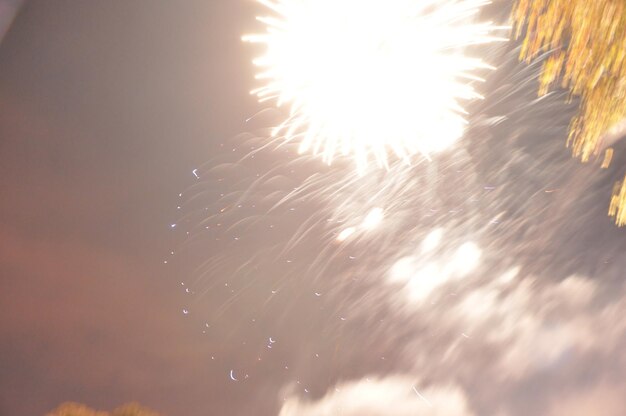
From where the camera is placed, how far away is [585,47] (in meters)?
2.74

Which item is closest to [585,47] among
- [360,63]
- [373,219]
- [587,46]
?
[587,46]

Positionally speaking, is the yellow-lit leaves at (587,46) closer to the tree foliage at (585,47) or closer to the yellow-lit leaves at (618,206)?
the tree foliage at (585,47)

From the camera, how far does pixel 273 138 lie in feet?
10.9

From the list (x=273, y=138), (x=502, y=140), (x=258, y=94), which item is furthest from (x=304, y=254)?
(x=502, y=140)

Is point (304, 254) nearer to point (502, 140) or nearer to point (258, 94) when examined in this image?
point (258, 94)

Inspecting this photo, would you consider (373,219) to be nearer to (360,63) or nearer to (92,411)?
(360,63)

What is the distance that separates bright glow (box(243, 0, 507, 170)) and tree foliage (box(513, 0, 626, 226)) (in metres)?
0.24

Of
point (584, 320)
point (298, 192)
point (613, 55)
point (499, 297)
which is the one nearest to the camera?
point (613, 55)

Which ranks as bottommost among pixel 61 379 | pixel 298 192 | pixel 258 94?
pixel 61 379

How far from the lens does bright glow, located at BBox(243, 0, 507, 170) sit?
3049 millimetres

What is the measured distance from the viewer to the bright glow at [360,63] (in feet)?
10.0

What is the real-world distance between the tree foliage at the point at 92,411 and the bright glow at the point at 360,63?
57.6 inches

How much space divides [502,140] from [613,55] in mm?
1273

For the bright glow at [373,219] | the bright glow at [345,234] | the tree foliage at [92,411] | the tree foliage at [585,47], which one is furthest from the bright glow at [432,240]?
the tree foliage at [92,411]
